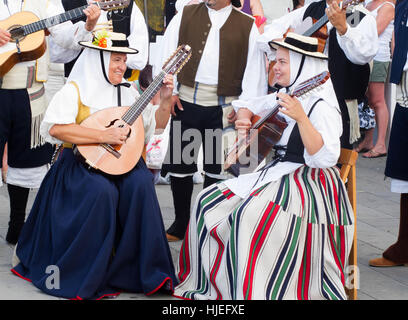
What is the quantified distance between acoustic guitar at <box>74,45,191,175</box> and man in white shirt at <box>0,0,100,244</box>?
2.51ft

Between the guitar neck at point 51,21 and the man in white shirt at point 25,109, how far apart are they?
0.29 feet

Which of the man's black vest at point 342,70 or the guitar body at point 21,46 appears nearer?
the guitar body at point 21,46

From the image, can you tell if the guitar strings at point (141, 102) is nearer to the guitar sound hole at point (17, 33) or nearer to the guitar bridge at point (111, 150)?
the guitar bridge at point (111, 150)

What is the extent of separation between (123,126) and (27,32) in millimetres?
1068

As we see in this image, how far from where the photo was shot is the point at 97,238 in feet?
14.3

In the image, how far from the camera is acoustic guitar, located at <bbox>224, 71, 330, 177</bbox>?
177 inches

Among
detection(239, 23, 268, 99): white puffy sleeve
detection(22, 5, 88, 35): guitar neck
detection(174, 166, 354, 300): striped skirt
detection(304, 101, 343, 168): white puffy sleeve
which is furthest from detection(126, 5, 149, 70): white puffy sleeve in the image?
detection(304, 101, 343, 168): white puffy sleeve

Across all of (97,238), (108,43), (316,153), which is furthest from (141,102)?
(316,153)

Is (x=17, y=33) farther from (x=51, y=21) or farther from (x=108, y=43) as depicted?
(x=108, y=43)

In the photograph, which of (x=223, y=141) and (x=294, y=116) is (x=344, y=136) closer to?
(x=223, y=141)

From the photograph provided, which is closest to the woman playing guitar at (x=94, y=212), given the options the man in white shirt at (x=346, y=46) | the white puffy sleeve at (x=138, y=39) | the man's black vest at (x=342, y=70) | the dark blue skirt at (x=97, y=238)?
the dark blue skirt at (x=97, y=238)

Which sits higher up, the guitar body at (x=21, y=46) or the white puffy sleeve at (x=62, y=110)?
the guitar body at (x=21, y=46)

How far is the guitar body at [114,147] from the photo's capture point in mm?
4500

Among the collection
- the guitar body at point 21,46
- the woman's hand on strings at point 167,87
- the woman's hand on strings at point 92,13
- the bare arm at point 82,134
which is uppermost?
the woman's hand on strings at point 92,13
